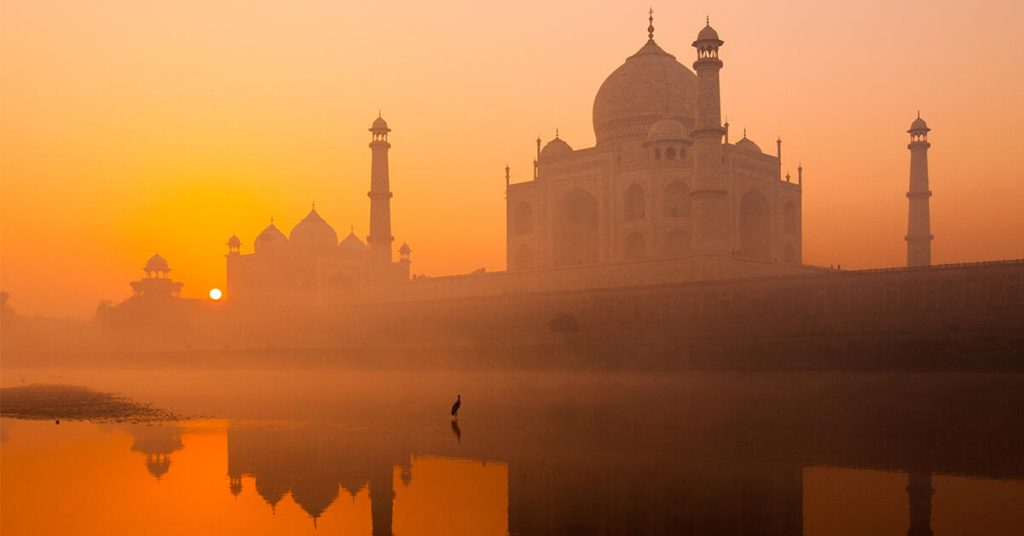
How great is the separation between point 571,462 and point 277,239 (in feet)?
153

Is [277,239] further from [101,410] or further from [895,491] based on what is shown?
[895,491]

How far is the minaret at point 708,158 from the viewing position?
3403 centimetres

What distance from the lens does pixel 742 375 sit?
89.3 feet

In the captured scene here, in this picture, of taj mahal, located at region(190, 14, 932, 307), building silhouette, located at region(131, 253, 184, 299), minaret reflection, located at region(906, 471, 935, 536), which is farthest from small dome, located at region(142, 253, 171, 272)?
minaret reflection, located at region(906, 471, 935, 536)

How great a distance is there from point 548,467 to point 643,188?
28.1 metres

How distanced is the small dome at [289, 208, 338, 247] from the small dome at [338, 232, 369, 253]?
0.85m

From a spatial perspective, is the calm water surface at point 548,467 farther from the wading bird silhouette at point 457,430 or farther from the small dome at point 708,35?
the small dome at point 708,35

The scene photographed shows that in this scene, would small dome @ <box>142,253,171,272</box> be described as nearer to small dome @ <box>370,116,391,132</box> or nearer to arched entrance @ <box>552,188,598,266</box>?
small dome @ <box>370,116,391,132</box>

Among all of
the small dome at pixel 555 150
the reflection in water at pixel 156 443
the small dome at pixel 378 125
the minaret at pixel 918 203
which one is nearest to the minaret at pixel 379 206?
the small dome at pixel 378 125

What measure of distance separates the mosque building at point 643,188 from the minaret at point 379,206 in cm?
561

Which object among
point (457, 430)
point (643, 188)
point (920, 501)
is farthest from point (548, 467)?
point (643, 188)

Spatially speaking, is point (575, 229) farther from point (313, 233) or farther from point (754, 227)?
point (313, 233)

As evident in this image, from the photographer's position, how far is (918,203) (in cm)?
3909

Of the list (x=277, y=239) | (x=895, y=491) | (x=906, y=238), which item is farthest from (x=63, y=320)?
(x=895, y=491)
